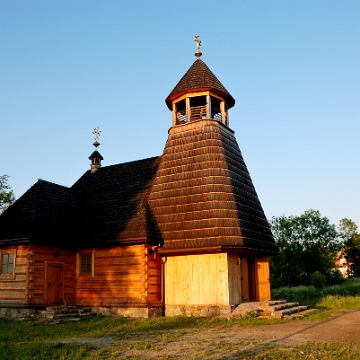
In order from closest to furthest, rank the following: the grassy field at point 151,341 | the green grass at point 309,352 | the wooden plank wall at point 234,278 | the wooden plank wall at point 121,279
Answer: the green grass at point 309,352 → the grassy field at point 151,341 → the wooden plank wall at point 234,278 → the wooden plank wall at point 121,279

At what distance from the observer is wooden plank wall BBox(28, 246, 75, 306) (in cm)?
1823

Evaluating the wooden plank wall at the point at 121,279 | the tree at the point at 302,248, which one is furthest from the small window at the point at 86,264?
the tree at the point at 302,248

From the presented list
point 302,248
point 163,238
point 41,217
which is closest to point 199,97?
point 163,238

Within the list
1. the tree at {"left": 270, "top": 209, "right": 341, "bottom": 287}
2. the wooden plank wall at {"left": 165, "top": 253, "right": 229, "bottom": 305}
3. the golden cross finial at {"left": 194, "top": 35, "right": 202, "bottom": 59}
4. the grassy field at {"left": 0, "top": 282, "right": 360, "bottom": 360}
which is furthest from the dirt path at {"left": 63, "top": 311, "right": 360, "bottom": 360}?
the tree at {"left": 270, "top": 209, "right": 341, "bottom": 287}

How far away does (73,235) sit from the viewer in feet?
66.6

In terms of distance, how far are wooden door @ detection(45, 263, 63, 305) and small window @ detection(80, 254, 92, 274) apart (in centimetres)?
103

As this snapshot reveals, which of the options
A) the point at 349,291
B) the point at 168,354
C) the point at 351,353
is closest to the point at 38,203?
the point at 168,354

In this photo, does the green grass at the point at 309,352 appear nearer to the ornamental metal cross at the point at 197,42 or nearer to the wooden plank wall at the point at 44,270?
the wooden plank wall at the point at 44,270

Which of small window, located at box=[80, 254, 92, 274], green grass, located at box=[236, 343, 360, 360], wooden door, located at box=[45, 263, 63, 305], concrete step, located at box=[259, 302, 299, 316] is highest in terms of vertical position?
small window, located at box=[80, 254, 92, 274]

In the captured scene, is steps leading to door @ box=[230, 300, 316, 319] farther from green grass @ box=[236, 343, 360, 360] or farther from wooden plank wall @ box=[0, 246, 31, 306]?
wooden plank wall @ box=[0, 246, 31, 306]

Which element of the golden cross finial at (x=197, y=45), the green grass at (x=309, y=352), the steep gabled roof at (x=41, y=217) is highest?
the golden cross finial at (x=197, y=45)

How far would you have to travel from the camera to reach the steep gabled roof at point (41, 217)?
1859 centimetres

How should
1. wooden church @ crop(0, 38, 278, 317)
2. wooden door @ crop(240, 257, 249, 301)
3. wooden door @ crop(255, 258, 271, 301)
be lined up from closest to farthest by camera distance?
wooden church @ crop(0, 38, 278, 317), wooden door @ crop(240, 257, 249, 301), wooden door @ crop(255, 258, 271, 301)

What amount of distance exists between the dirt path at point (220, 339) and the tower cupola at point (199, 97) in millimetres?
10758
